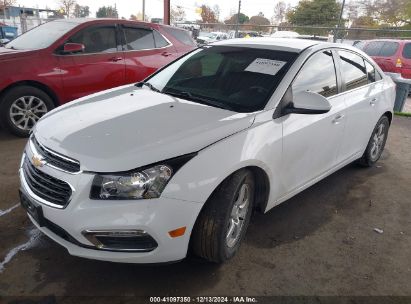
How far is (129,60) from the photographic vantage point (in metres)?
6.12

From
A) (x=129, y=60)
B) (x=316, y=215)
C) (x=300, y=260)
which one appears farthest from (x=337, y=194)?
(x=129, y=60)

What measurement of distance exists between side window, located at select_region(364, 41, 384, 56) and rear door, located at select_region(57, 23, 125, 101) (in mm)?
8658

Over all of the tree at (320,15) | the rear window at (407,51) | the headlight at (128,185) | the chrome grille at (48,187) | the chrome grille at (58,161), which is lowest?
the chrome grille at (48,187)

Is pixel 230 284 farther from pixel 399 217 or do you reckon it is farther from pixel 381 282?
pixel 399 217

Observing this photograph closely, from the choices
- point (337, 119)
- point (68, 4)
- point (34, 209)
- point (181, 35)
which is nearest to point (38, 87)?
point (181, 35)

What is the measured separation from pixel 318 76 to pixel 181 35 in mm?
4165

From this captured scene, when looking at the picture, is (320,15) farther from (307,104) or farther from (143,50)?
(307,104)

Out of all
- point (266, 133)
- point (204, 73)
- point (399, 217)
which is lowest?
point (399, 217)

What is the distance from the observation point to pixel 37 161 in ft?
8.11

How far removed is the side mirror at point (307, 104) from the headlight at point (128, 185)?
1.28m

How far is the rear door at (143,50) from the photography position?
6148 mm

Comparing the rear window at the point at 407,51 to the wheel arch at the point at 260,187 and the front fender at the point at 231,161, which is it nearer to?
the front fender at the point at 231,161

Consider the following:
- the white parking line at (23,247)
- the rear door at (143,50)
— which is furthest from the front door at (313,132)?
the rear door at (143,50)

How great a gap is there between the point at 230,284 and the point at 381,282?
44.1 inches
